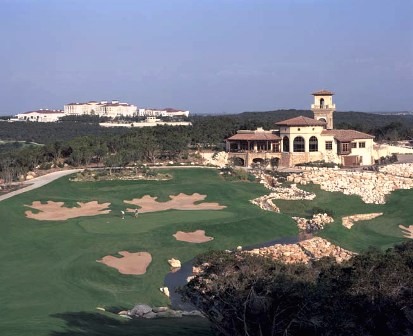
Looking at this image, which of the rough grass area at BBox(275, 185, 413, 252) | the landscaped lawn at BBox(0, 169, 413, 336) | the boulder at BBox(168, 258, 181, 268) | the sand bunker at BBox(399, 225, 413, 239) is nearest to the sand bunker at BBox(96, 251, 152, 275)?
the landscaped lawn at BBox(0, 169, 413, 336)

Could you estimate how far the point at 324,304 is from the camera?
58.5ft

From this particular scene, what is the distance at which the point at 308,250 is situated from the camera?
38.9 m

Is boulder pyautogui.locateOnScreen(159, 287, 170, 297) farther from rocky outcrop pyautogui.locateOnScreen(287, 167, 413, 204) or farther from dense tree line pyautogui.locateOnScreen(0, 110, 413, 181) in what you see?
dense tree line pyautogui.locateOnScreen(0, 110, 413, 181)

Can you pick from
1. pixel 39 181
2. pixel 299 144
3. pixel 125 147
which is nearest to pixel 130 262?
pixel 39 181

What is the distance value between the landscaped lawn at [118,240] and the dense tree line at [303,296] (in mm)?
4155

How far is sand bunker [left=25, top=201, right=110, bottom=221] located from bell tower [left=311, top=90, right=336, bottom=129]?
37518 millimetres

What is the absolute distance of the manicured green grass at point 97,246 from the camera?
25156mm

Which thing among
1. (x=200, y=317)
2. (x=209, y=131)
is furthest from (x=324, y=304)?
(x=209, y=131)

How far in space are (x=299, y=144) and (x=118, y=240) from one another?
3730cm

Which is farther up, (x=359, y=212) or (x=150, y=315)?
(x=359, y=212)

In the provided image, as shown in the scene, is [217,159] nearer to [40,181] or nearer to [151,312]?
[40,181]

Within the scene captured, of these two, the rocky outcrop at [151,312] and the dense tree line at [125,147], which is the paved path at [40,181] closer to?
the dense tree line at [125,147]

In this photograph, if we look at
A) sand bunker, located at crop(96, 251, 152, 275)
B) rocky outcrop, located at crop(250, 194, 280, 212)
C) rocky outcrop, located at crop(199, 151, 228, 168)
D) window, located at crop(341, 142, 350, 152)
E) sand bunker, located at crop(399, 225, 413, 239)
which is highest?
window, located at crop(341, 142, 350, 152)

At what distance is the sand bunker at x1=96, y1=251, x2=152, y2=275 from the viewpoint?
34.5 m
